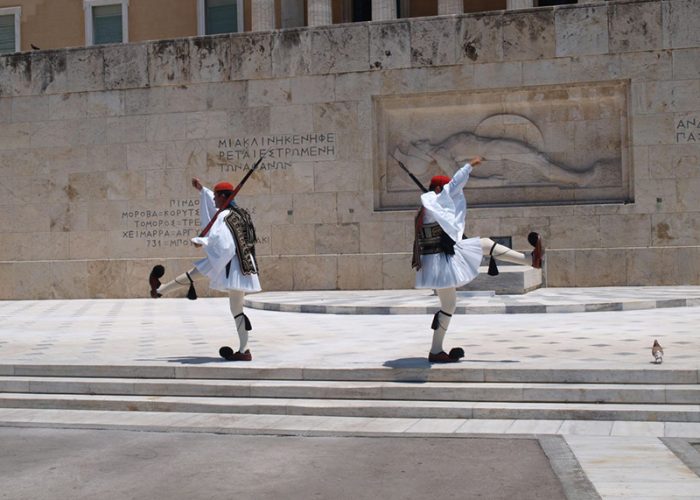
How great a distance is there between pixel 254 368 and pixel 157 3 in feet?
101

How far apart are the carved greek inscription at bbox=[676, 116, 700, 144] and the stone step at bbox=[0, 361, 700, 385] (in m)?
11.6

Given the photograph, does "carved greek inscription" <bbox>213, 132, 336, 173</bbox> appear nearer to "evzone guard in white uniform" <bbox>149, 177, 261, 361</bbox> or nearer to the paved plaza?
the paved plaza

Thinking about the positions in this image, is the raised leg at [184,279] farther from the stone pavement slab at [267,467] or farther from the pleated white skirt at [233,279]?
the stone pavement slab at [267,467]

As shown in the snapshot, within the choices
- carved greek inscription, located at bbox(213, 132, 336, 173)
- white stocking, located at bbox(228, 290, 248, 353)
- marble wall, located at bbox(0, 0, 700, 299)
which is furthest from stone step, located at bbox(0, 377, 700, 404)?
carved greek inscription, located at bbox(213, 132, 336, 173)

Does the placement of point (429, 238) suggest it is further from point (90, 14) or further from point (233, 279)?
point (90, 14)

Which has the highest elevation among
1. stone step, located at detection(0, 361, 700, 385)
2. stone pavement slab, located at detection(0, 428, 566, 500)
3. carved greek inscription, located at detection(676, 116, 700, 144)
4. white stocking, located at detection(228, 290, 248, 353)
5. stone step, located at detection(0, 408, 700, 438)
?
carved greek inscription, located at detection(676, 116, 700, 144)

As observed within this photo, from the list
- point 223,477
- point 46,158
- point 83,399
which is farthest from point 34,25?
point 223,477

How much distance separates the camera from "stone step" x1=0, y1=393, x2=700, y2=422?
8.18m

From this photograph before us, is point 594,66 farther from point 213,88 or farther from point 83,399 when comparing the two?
point 83,399

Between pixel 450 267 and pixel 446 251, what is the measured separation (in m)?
0.18

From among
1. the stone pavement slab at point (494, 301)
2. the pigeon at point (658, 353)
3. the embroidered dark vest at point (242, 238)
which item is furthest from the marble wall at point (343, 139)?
the pigeon at point (658, 353)

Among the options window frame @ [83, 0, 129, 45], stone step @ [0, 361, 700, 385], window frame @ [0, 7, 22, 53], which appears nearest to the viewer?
stone step @ [0, 361, 700, 385]

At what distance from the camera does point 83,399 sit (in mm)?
9500

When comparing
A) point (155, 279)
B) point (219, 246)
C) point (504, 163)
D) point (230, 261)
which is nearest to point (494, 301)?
point (504, 163)
